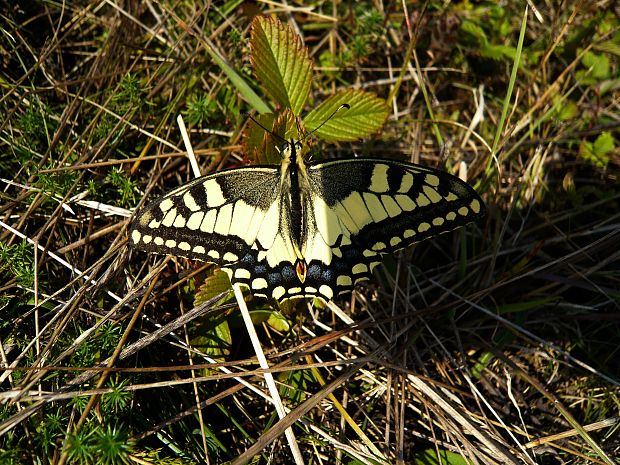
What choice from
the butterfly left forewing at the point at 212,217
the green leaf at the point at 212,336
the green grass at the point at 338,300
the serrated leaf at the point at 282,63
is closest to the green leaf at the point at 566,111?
the green grass at the point at 338,300

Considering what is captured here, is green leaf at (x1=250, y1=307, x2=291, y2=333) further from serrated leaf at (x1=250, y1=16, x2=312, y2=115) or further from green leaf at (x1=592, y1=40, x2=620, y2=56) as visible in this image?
green leaf at (x1=592, y1=40, x2=620, y2=56)

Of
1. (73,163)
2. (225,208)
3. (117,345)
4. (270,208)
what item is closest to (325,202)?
(270,208)

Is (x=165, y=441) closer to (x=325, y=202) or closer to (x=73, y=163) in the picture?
(x=325, y=202)

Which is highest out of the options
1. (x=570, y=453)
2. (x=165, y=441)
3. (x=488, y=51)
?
(x=488, y=51)

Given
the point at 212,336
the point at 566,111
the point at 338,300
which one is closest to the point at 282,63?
the point at 338,300

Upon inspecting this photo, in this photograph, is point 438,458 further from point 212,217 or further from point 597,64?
point 597,64

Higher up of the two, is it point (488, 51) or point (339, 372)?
point (488, 51)

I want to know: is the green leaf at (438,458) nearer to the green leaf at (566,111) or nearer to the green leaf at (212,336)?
the green leaf at (212,336)

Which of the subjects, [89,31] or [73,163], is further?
[89,31]

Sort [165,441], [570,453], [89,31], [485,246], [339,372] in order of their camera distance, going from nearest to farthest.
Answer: [165,441]
[570,453]
[339,372]
[485,246]
[89,31]
